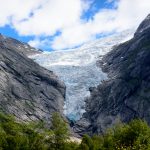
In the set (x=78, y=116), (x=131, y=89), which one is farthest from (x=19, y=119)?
(x=131, y=89)

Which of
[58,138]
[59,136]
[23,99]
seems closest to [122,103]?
[23,99]

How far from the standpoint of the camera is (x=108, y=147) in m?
102

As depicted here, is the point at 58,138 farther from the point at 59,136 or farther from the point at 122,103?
the point at 122,103

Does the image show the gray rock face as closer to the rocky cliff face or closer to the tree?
the rocky cliff face

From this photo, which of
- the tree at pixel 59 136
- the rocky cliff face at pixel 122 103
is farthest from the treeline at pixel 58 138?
the rocky cliff face at pixel 122 103

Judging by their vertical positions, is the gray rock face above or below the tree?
above

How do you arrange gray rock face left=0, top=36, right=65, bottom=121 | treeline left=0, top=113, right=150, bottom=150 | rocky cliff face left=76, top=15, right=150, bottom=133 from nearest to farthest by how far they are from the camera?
treeline left=0, top=113, right=150, bottom=150 < gray rock face left=0, top=36, right=65, bottom=121 < rocky cliff face left=76, top=15, right=150, bottom=133

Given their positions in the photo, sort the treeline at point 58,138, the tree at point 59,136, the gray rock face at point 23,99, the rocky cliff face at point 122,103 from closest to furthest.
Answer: the treeline at point 58,138 < the tree at point 59,136 < the gray rock face at point 23,99 < the rocky cliff face at point 122,103

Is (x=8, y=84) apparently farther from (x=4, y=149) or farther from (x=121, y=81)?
(x=4, y=149)

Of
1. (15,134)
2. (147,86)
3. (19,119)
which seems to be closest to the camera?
(15,134)

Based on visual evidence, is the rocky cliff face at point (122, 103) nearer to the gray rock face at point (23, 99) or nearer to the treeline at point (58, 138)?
the gray rock face at point (23, 99)

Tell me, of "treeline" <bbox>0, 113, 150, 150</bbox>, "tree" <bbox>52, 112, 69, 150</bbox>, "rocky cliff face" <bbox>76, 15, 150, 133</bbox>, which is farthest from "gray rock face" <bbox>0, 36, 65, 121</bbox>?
"tree" <bbox>52, 112, 69, 150</bbox>

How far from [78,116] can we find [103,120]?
14.3m

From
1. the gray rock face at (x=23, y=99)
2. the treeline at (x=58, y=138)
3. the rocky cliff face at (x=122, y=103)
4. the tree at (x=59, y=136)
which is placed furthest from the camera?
the rocky cliff face at (x=122, y=103)
